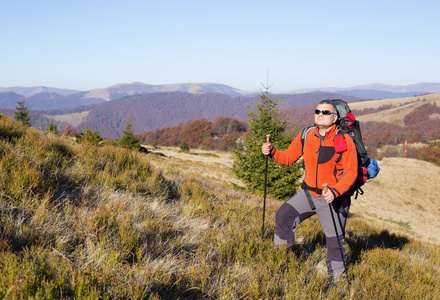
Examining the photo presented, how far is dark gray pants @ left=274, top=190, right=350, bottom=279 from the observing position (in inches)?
115

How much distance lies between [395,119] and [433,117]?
A: 25.1 meters

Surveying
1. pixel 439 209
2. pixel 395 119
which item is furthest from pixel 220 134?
pixel 395 119

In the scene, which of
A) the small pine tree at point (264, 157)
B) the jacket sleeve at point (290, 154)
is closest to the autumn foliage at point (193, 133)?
the small pine tree at point (264, 157)

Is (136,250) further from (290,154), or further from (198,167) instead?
(198,167)

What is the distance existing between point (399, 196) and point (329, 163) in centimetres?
3264

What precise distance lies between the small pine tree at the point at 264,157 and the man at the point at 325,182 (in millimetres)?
7078

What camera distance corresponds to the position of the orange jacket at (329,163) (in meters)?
2.73

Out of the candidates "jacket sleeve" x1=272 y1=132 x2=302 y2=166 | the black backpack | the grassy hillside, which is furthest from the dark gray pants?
"jacket sleeve" x1=272 y1=132 x2=302 y2=166

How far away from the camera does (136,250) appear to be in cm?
253

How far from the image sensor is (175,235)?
10.3 feet

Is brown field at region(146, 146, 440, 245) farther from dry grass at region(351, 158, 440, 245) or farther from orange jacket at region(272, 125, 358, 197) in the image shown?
orange jacket at region(272, 125, 358, 197)

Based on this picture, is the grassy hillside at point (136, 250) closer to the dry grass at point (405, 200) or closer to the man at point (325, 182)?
the man at point (325, 182)

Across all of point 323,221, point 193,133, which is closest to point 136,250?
point 323,221

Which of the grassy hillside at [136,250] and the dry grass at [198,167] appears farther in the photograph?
the dry grass at [198,167]
